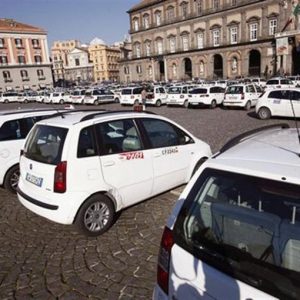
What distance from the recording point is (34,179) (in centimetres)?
425

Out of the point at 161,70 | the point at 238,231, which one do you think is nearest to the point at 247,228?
the point at 238,231

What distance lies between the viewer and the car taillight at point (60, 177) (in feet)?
12.7

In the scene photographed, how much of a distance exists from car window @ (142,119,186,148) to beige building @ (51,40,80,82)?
119 metres

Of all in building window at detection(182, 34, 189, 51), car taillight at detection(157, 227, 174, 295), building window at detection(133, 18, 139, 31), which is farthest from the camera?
building window at detection(133, 18, 139, 31)

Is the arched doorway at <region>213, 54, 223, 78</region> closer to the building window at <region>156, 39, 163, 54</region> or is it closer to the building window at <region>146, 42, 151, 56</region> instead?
the building window at <region>156, 39, 163, 54</region>

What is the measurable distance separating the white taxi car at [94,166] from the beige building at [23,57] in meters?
75.6

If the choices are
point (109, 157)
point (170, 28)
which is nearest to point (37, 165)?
point (109, 157)

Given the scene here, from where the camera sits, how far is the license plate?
13.6 feet

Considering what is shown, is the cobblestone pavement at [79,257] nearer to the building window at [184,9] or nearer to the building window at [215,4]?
the building window at [215,4]

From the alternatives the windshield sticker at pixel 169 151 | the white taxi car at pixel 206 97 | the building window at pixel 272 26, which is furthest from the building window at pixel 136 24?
the windshield sticker at pixel 169 151

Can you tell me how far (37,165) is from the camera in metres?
4.21

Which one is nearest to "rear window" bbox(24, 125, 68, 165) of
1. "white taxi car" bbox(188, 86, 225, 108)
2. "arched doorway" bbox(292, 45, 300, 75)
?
"white taxi car" bbox(188, 86, 225, 108)

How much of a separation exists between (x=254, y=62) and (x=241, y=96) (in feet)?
125

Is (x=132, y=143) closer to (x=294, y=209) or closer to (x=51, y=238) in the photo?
(x=51, y=238)
